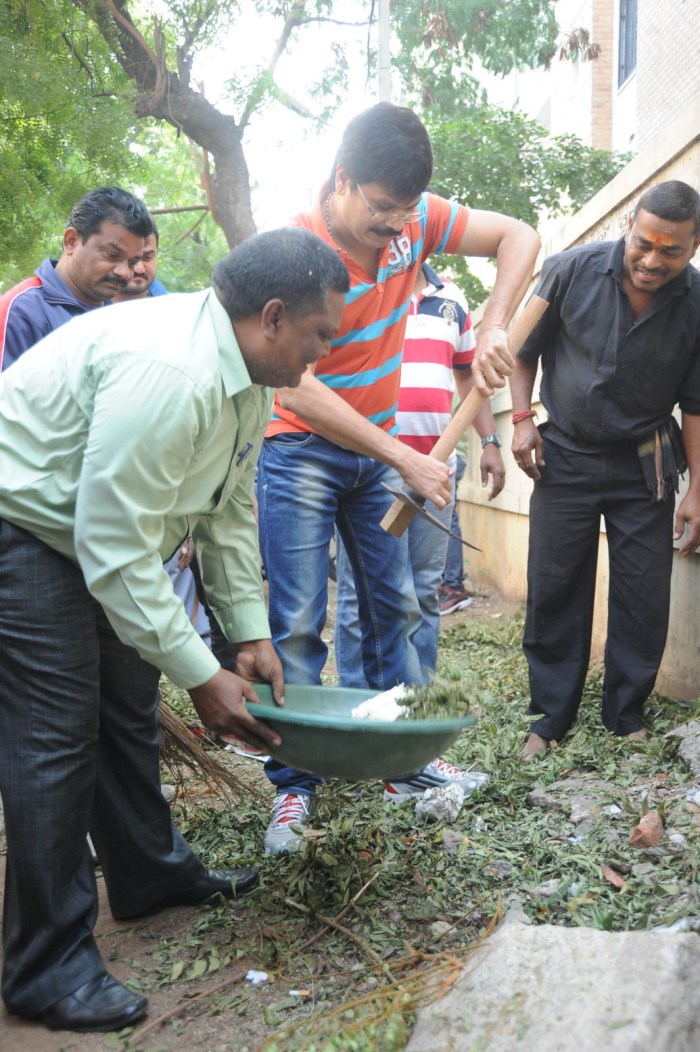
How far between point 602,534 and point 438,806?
2407 mm

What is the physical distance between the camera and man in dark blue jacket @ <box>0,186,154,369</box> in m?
3.46

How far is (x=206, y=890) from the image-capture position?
3.02 m

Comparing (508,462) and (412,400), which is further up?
(412,400)

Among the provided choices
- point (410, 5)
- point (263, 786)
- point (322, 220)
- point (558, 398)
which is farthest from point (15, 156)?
point (410, 5)

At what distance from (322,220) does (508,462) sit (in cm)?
481

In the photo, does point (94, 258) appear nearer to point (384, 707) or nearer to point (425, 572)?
point (384, 707)

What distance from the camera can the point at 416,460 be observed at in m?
3.15

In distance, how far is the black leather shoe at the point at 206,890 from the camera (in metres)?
2.99

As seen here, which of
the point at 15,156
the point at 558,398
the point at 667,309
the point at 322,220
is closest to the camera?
the point at 322,220

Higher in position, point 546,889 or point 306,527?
point 306,527

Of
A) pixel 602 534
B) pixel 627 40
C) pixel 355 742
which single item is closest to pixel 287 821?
pixel 355 742

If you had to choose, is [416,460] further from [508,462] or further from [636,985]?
[508,462]

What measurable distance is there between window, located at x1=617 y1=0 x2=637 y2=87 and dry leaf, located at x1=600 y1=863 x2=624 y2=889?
54.5 feet

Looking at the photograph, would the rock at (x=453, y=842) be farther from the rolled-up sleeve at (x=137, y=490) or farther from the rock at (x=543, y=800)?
the rolled-up sleeve at (x=137, y=490)
